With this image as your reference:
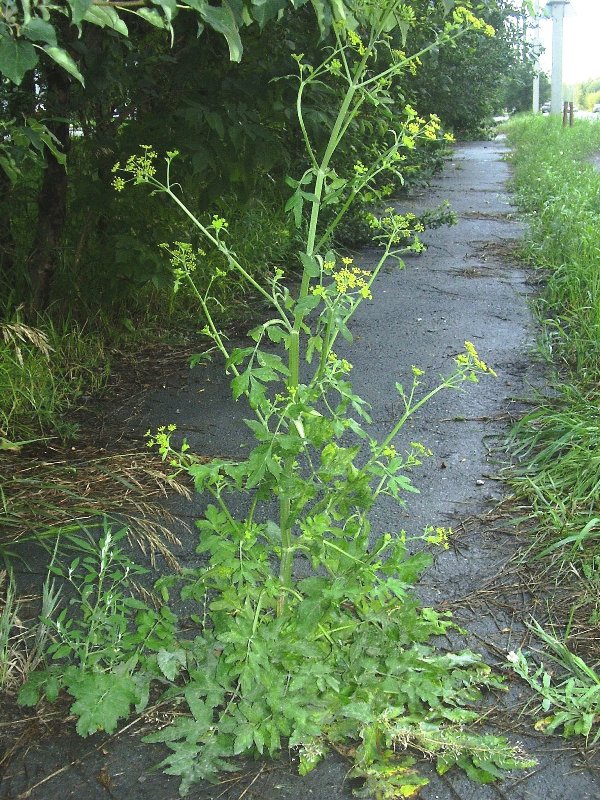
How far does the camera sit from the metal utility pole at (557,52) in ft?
60.6

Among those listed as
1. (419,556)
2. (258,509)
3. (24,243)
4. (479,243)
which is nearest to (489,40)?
(479,243)

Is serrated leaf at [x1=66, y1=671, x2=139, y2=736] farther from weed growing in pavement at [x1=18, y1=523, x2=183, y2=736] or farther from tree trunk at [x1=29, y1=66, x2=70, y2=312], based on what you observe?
tree trunk at [x1=29, y1=66, x2=70, y2=312]

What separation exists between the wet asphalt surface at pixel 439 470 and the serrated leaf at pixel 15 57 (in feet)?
4.72

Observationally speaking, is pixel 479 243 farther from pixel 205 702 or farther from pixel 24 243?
pixel 205 702

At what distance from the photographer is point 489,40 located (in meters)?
11.8

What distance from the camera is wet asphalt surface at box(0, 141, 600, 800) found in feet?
6.12

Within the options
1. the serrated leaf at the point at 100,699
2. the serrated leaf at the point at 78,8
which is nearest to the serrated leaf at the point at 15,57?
the serrated leaf at the point at 78,8

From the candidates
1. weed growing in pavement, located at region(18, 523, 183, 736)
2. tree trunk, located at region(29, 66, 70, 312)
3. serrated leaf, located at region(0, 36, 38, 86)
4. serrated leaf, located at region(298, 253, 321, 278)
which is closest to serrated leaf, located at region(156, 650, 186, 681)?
weed growing in pavement, located at region(18, 523, 183, 736)

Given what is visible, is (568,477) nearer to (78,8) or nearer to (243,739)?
A: (243,739)

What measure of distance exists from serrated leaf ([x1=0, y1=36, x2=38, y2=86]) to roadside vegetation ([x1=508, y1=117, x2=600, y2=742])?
1735mm

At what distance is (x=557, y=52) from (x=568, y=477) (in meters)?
18.9

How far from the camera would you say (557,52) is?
1934 centimetres

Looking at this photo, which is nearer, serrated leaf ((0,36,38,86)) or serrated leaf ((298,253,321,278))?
serrated leaf ((0,36,38,86))

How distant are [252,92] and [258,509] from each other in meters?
1.83
